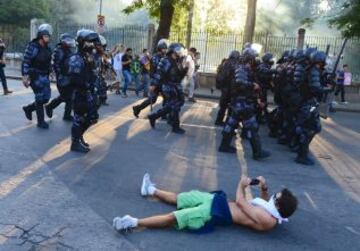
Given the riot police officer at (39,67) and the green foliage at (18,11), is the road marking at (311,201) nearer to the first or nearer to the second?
the riot police officer at (39,67)

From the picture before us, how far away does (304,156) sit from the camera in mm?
7840

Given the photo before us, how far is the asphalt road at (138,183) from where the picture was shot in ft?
14.7

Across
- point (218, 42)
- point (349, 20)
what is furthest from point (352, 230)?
point (218, 42)

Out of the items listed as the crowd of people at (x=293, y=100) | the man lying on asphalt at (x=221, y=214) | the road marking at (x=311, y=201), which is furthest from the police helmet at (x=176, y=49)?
the man lying on asphalt at (x=221, y=214)

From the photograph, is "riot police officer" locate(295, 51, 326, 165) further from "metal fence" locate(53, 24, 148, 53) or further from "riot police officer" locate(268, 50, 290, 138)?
"metal fence" locate(53, 24, 148, 53)

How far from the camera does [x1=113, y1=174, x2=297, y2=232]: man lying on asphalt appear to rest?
4.57 meters

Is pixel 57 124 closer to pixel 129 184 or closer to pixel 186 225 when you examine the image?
pixel 129 184

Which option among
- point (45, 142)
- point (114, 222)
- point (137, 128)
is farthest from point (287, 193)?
point (137, 128)

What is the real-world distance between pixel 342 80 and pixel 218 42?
5.66 metres

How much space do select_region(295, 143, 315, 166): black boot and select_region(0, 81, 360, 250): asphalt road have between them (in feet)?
0.48

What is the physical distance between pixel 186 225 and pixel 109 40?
749 inches

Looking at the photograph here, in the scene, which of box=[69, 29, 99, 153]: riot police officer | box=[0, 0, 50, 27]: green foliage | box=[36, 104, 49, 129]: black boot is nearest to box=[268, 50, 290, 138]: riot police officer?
box=[69, 29, 99, 153]: riot police officer

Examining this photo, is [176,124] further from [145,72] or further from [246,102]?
[145,72]

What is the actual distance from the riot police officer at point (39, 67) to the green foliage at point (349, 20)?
12.5 meters
